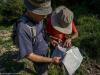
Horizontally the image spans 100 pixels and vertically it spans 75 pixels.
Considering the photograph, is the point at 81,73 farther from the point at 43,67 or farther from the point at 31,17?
the point at 31,17

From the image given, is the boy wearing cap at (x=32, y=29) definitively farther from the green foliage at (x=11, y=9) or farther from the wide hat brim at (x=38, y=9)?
the green foliage at (x=11, y=9)

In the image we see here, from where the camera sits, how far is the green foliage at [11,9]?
829 cm

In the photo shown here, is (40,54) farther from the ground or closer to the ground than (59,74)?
farther from the ground

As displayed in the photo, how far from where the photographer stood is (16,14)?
8352mm

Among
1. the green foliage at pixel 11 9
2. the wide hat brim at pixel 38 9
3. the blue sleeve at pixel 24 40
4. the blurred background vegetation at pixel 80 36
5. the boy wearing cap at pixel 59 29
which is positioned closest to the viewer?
the wide hat brim at pixel 38 9

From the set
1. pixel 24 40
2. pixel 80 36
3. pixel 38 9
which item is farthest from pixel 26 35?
pixel 80 36

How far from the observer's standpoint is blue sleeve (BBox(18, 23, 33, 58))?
5.03 m

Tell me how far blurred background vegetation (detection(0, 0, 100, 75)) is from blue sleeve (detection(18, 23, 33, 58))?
1184 mm

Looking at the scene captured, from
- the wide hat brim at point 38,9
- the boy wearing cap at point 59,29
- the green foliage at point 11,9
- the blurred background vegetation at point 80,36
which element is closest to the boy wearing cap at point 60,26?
the boy wearing cap at point 59,29

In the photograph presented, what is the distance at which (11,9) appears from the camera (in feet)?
27.3

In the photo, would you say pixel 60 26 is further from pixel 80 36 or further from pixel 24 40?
pixel 80 36

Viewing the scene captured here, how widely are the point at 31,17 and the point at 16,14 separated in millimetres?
3309

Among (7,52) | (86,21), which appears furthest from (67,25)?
(86,21)

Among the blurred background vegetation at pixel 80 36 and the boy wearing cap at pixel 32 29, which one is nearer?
the boy wearing cap at pixel 32 29
